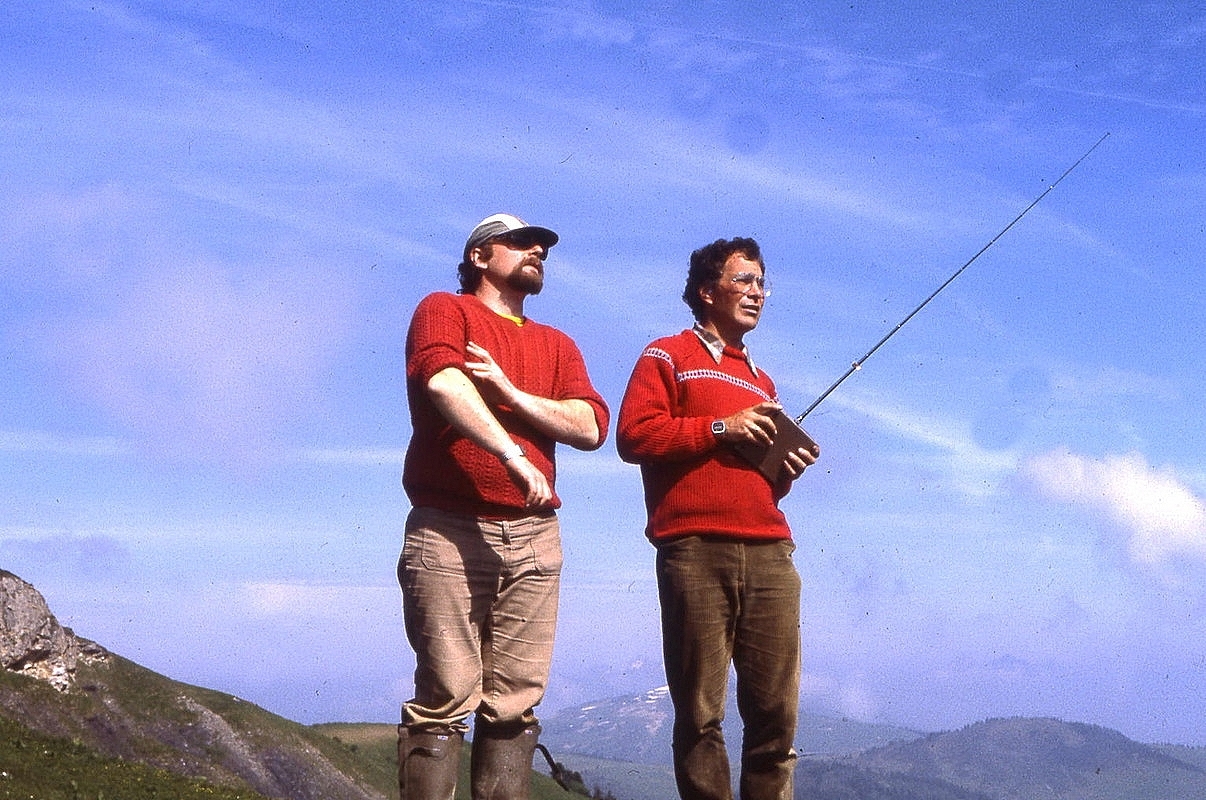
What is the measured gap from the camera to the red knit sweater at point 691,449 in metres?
7.43

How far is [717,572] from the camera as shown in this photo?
731 centimetres

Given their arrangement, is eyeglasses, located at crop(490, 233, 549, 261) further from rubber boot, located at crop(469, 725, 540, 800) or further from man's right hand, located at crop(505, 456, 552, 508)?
rubber boot, located at crop(469, 725, 540, 800)

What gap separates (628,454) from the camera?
768cm

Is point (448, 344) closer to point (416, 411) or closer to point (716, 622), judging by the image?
point (416, 411)

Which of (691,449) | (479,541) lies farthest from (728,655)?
(479,541)

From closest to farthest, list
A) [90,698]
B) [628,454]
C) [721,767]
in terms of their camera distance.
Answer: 1. [721,767]
2. [628,454]
3. [90,698]

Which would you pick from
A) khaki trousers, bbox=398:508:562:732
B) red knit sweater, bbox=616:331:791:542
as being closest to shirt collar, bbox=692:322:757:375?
red knit sweater, bbox=616:331:791:542

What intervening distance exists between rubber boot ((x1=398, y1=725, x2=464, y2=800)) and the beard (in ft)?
8.10

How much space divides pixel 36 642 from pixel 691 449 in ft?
186

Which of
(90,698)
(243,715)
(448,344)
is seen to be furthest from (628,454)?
(243,715)

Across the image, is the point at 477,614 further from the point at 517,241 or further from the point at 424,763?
the point at 517,241

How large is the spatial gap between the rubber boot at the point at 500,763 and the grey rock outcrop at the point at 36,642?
54.2 meters

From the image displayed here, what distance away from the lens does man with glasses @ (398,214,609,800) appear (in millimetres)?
6137

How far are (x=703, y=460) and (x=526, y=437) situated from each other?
56.5 inches
